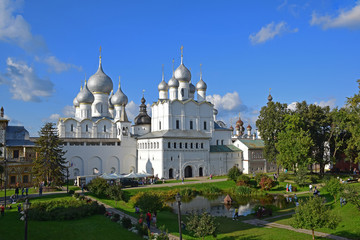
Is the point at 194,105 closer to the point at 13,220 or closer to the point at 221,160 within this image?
the point at 221,160

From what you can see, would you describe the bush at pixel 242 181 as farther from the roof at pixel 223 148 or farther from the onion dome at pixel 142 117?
the onion dome at pixel 142 117

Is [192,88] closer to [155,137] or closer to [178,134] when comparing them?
[178,134]

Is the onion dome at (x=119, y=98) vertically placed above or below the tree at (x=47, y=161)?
above

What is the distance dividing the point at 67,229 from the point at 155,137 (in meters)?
26.3

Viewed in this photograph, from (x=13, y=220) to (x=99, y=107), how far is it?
33.4 m

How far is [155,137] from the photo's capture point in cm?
4466

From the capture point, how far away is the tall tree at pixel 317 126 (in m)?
43.3

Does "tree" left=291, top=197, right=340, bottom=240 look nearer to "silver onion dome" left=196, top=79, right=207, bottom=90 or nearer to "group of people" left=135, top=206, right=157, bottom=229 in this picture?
"group of people" left=135, top=206, right=157, bottom=229

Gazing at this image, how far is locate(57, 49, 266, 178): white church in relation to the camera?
44469mm

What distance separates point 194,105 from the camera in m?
49.8

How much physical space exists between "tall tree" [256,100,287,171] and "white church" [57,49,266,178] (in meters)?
7.73

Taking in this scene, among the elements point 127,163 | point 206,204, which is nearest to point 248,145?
point 127,163

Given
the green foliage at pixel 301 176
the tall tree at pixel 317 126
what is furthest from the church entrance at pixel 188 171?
the tall tree at pixel 317 126

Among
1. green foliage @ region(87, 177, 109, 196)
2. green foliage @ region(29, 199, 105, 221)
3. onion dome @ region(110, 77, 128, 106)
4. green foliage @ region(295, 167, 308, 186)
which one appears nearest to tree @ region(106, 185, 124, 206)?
green foliage @ region(87, 177, 109, 196)
